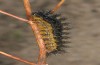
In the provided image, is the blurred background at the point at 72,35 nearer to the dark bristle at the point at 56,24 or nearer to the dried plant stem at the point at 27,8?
the dark bristle at the point at 56,24

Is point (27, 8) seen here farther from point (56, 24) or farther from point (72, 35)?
point (72, 35)

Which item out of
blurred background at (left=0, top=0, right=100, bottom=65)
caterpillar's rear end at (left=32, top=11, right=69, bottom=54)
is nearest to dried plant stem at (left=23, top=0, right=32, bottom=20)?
caterpillar's rear end at (left=32, top=11, right=69, bottom=54)

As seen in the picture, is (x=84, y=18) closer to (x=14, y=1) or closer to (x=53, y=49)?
(x=14, y=1)

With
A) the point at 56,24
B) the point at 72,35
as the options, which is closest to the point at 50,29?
the point at 56,24

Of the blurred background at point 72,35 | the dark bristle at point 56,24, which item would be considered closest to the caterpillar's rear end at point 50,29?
the dark bristle at point 56,24

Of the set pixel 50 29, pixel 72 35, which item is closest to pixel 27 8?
pixel 50 29

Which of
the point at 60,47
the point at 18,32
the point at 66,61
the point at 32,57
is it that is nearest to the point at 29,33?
the point at 18,32

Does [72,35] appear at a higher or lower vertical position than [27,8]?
lower

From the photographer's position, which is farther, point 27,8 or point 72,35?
point 72,35
